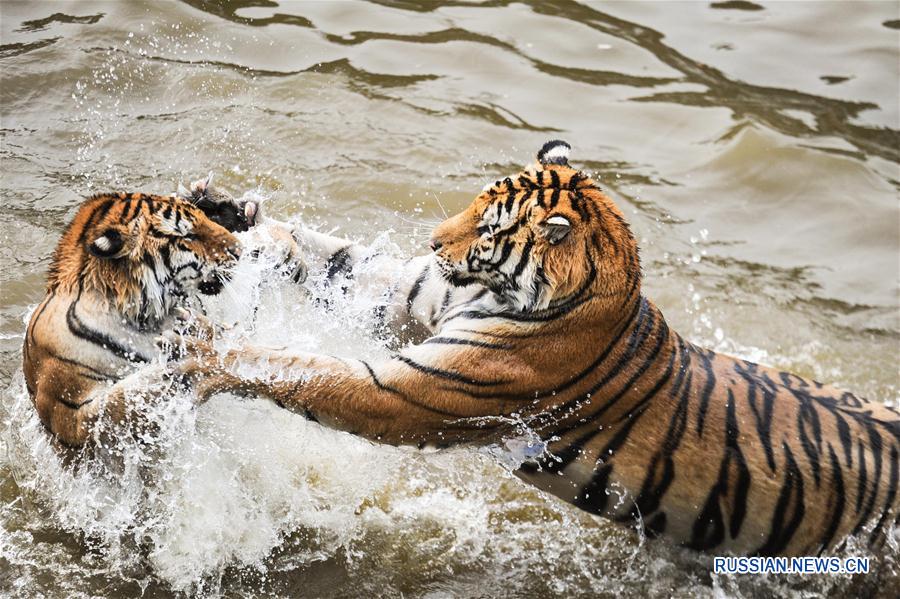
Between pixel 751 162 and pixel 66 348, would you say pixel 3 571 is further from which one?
pixel 751 162

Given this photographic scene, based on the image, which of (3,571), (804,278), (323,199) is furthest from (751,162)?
(3,571)

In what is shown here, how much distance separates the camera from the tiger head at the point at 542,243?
2.68m

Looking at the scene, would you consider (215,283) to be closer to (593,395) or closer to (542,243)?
(542,243)

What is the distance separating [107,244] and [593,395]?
4.58 ft

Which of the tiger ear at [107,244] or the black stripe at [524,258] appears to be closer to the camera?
the tiger ear at [107,244]

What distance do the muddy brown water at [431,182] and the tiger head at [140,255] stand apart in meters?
0.45

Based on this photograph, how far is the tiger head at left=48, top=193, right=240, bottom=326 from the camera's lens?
9.00 ft

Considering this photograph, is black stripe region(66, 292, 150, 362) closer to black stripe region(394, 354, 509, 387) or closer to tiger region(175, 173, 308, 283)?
tiger region(175, 173, 308, 283)

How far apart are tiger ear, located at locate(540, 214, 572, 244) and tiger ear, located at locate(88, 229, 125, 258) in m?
1.14

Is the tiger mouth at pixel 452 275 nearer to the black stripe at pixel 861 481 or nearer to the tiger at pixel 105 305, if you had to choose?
the tiger at pixel 105 305

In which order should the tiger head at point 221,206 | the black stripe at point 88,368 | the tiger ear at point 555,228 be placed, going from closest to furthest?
1. the tiger ear at point 555,228
2. the black stripe at point 88,368
3. the tiger head at point 221,206

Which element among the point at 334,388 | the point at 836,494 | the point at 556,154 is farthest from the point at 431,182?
the point at 836,494

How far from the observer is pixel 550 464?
2.93 meters

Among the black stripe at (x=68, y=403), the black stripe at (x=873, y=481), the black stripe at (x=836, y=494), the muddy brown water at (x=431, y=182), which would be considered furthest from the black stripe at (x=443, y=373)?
the black stripe at (x=873, y=481)
